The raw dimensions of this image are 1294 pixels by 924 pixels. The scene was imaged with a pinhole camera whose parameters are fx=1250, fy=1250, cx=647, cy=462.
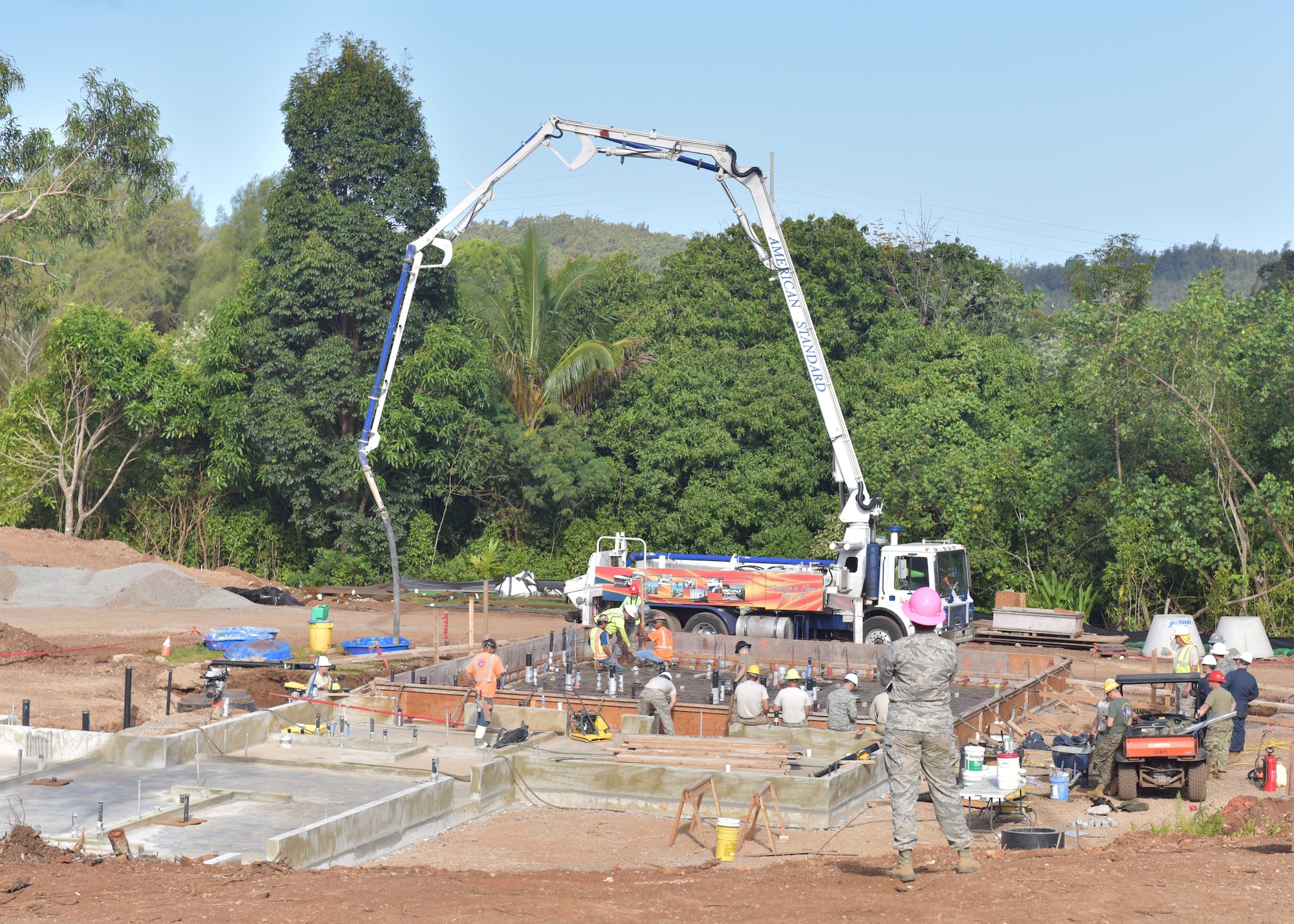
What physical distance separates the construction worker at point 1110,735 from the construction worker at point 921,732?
6256 millimetres

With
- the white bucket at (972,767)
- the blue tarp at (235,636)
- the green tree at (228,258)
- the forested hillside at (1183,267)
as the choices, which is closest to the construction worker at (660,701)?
the white bucket at (972,767)

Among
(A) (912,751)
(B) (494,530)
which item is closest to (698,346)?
(B) (494,530)

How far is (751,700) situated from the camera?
1656cm

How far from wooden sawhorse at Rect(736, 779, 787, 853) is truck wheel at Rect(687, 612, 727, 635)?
40.2 ft

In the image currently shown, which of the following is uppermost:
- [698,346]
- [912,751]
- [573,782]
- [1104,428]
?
[698,346]

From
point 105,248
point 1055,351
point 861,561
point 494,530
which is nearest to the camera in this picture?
point 861,561

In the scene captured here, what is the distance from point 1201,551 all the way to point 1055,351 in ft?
63.2

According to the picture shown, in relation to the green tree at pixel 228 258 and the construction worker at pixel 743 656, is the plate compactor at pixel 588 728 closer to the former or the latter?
the construction worker at pixel 743 656

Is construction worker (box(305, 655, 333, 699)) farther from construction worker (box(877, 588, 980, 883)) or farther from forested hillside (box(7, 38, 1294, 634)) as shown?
forested hillside (box(7, 38, 1294, 634))

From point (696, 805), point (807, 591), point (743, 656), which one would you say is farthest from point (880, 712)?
point (807, 591)

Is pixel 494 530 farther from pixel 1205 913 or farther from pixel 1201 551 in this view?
pixel 1205 913

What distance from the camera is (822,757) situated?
15406 millimetres

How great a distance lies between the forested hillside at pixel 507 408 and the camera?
108 feet

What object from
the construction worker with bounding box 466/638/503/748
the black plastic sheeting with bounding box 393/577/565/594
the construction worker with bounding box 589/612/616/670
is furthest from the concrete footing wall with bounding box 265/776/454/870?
the black plastic sheeting with bounding box 393/577/565/594
